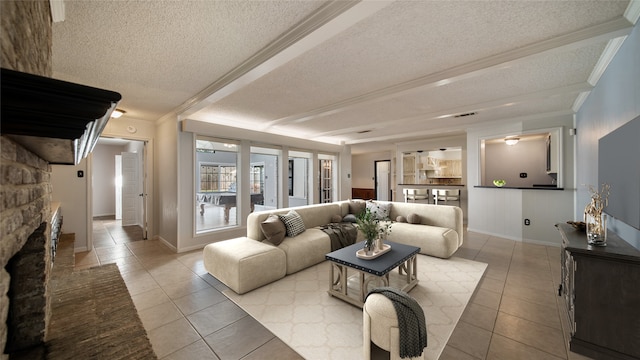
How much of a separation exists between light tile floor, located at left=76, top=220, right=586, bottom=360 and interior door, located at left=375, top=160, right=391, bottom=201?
20.7ft

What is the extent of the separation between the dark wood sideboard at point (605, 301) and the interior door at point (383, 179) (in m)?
8.34

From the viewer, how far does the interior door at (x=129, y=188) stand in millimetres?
6531

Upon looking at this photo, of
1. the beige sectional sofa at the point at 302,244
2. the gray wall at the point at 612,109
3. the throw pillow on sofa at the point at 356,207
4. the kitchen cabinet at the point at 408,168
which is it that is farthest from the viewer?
the kitchen cabinet at the point at 408,168

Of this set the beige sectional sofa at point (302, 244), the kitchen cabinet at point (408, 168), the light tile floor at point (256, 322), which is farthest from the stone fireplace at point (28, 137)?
the kitchen cabinet at point (408, 168)

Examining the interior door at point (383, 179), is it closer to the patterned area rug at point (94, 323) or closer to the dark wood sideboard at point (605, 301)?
the dark wood sideboard at point (605, 301)

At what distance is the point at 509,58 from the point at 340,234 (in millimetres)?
3110

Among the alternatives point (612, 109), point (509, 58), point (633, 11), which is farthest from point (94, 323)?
point (612, 109)

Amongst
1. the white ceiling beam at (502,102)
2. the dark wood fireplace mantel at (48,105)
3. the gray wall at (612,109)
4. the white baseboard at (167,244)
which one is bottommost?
the white baseboard at (167,244)

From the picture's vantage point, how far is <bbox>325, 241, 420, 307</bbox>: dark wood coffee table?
7.96 ft

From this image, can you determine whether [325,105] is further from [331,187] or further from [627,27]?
[331,187]

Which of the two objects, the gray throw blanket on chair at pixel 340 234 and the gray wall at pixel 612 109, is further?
the gray throw blanket on chair at pixel 340 234

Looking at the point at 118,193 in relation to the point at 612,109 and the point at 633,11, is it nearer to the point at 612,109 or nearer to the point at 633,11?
the point at 633,11

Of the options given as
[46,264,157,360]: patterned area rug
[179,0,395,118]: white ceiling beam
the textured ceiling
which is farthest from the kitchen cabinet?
[46,264,157,360]: patterned area rug

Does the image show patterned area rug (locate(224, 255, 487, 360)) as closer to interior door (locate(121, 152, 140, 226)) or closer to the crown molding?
the crown molding
